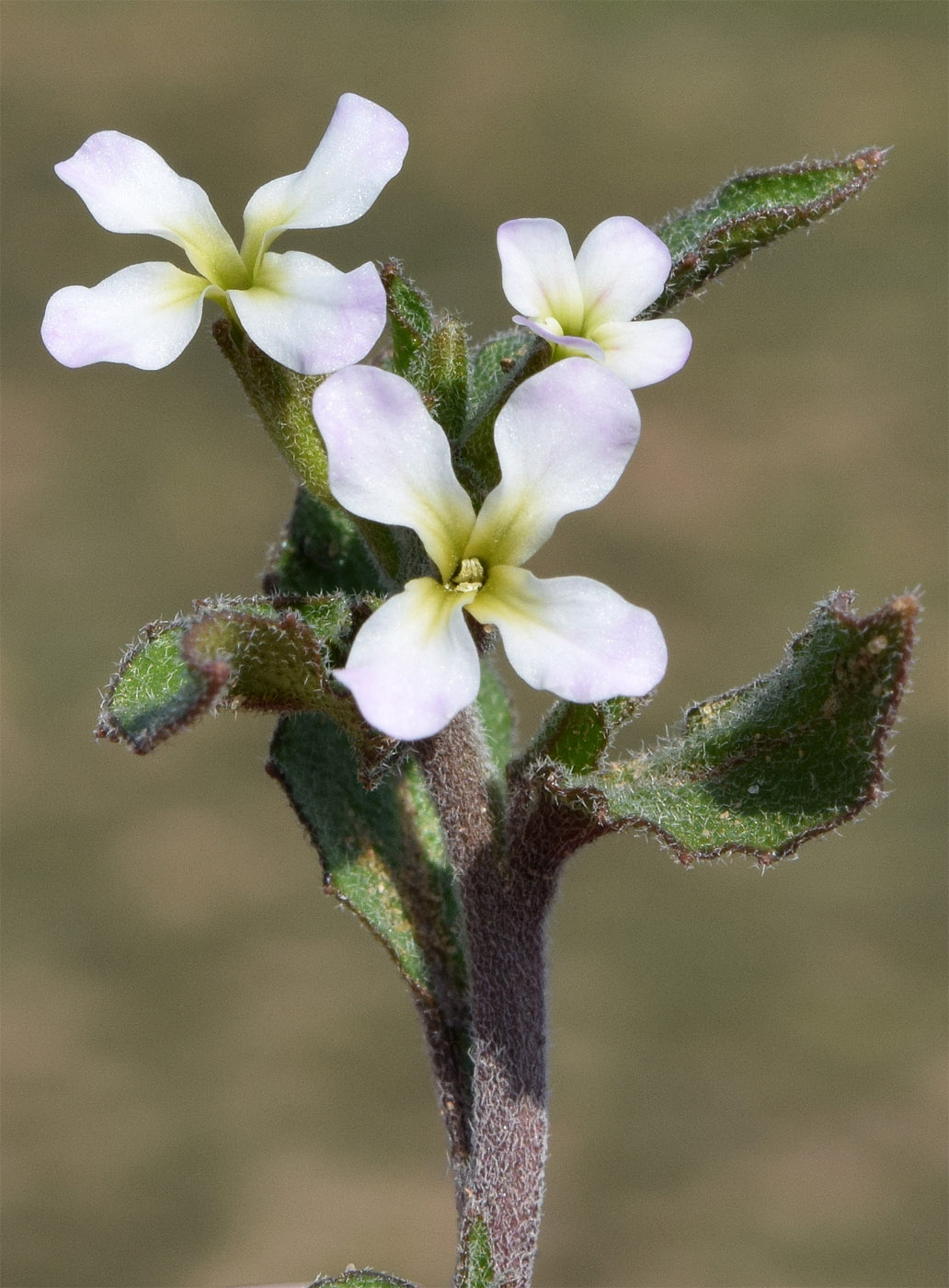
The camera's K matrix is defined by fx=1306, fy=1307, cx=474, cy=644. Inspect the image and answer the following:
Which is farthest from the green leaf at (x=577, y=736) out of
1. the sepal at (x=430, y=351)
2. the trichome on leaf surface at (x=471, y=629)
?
the sepal at (x=430, y=351)

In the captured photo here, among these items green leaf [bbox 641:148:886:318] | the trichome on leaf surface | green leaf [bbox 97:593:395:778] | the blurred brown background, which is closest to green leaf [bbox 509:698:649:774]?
the trichome on leaf surface

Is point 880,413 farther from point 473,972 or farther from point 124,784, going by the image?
point 473,972

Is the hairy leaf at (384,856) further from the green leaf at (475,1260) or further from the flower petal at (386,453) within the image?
the flower petal at (386,453)

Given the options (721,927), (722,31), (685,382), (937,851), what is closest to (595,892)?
(721,927)

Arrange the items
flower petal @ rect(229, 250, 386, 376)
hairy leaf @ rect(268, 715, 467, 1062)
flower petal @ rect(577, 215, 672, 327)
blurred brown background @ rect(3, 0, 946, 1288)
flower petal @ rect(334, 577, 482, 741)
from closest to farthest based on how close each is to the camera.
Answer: flower petal @ rect(334, 577, 482, 741), flower petal @ rect(229, 250, 386, 376), flower petal @ rect(577, 215, 672, 327), hairy leaf @ rect(268, 715, 467, 1062), blurred brown background @ rect(3, 0, 946, 1288)

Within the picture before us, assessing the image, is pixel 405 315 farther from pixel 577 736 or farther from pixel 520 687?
pixel 520 687

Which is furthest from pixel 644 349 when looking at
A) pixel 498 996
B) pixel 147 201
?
pixel 498 996

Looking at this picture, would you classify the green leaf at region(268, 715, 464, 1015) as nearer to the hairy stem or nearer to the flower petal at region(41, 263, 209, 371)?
the hairy stem
